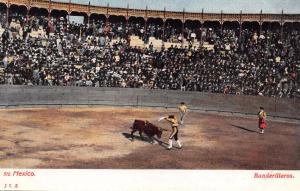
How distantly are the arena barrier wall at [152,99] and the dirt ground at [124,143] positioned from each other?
562 mm

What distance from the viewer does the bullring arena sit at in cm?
1051

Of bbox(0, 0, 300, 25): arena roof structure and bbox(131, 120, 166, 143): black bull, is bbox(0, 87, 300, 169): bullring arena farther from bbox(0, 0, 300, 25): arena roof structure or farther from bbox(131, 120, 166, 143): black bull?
bbox(0, 0, 300, 25): arena roof structure

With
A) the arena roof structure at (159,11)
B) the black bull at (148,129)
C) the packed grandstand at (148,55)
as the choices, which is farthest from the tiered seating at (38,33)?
the black bull at (148,129)

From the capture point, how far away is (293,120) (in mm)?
16719

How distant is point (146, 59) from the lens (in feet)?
60.5

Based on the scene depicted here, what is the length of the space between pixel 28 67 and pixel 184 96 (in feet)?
19.6

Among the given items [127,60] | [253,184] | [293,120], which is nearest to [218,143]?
[253,184]

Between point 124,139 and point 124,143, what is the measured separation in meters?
0.44

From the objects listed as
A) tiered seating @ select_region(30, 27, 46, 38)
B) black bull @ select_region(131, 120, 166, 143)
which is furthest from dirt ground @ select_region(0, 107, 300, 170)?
tiered seating @ select_region(30, 27, 46, 38)

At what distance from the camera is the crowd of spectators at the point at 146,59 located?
1641 centimetres

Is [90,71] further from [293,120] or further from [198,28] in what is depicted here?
[293,120]

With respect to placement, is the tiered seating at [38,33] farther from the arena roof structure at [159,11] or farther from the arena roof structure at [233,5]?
the arena roof structure at [233,5]

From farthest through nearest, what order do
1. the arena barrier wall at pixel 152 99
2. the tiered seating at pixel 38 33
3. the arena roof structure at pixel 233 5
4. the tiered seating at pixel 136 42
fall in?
the tiered seating at pixel 136 42 → the tiered seating at pixel 38 33 → the arena barrier wall at pixel 152 99 → the arena roof structure at pixel 233 5

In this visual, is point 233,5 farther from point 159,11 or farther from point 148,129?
point 159,11
